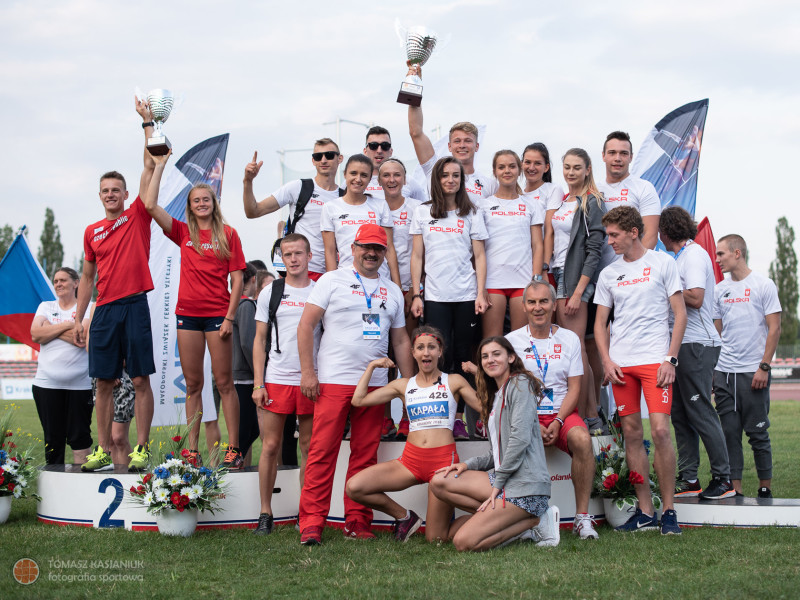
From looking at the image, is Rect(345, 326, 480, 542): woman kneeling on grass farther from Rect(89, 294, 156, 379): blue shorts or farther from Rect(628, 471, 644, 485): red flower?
Rect(89, 294, 156, 379): blue shorts

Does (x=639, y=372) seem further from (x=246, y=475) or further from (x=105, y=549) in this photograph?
(x=105, y=549)

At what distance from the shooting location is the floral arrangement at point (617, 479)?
233 inches

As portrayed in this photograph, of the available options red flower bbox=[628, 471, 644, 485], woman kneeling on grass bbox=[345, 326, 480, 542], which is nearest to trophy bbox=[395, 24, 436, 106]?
woman kneeling on grass bbox=[345, 326, 480, 542]

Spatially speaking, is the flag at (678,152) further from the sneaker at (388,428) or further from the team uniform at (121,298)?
the team uniform at (121,298)

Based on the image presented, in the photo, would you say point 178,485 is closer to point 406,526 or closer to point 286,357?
point 286,357

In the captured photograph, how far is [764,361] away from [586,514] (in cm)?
261

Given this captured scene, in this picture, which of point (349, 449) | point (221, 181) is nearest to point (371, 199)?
point (349, 449)

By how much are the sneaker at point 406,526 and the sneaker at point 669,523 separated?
5.98 feet

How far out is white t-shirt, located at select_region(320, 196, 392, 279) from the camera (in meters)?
6.48

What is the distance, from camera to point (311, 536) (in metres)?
5.52

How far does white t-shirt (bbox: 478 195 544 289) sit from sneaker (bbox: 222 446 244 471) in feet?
8.52

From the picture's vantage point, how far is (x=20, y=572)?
189 inches

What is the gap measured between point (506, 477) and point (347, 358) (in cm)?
150

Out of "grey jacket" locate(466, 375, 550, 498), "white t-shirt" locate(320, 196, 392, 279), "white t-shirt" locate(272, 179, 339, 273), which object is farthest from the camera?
"white t-shirt" locate(272, 179, 339, 273)
